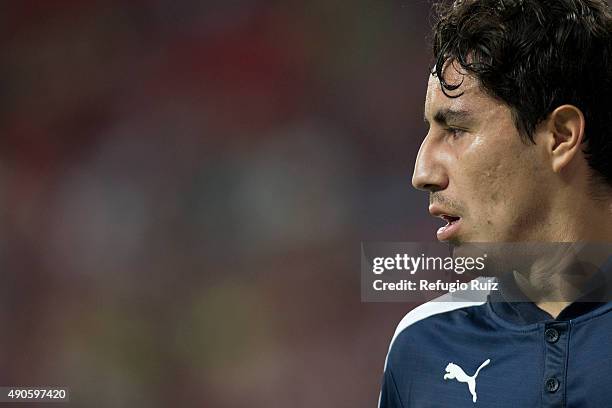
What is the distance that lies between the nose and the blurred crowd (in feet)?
3.06

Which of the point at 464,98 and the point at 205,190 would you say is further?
the point at 205,190

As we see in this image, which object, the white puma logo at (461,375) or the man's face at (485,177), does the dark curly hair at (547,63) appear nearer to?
the man's face at (485,177)

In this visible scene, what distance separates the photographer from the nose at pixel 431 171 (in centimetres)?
92

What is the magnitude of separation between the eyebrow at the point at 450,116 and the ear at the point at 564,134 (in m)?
0.09

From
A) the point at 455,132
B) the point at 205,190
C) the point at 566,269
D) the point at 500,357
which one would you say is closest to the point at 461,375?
the point at 500,357

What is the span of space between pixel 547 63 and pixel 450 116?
0.12 meters

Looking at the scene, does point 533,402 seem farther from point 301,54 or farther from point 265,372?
point 301,54

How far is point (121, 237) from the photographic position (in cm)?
194

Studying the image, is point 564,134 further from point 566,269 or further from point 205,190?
point 205,190

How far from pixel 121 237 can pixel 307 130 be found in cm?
51

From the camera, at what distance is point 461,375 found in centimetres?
96

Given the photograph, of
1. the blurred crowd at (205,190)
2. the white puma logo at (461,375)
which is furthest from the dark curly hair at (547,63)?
the blurred crowd at (205,190)

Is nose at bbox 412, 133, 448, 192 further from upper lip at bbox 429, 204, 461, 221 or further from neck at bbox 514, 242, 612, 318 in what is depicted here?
neck at bbox 514, 242, 612, 318

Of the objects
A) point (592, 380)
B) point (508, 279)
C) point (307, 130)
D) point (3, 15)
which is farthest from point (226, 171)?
point (592, 380)
